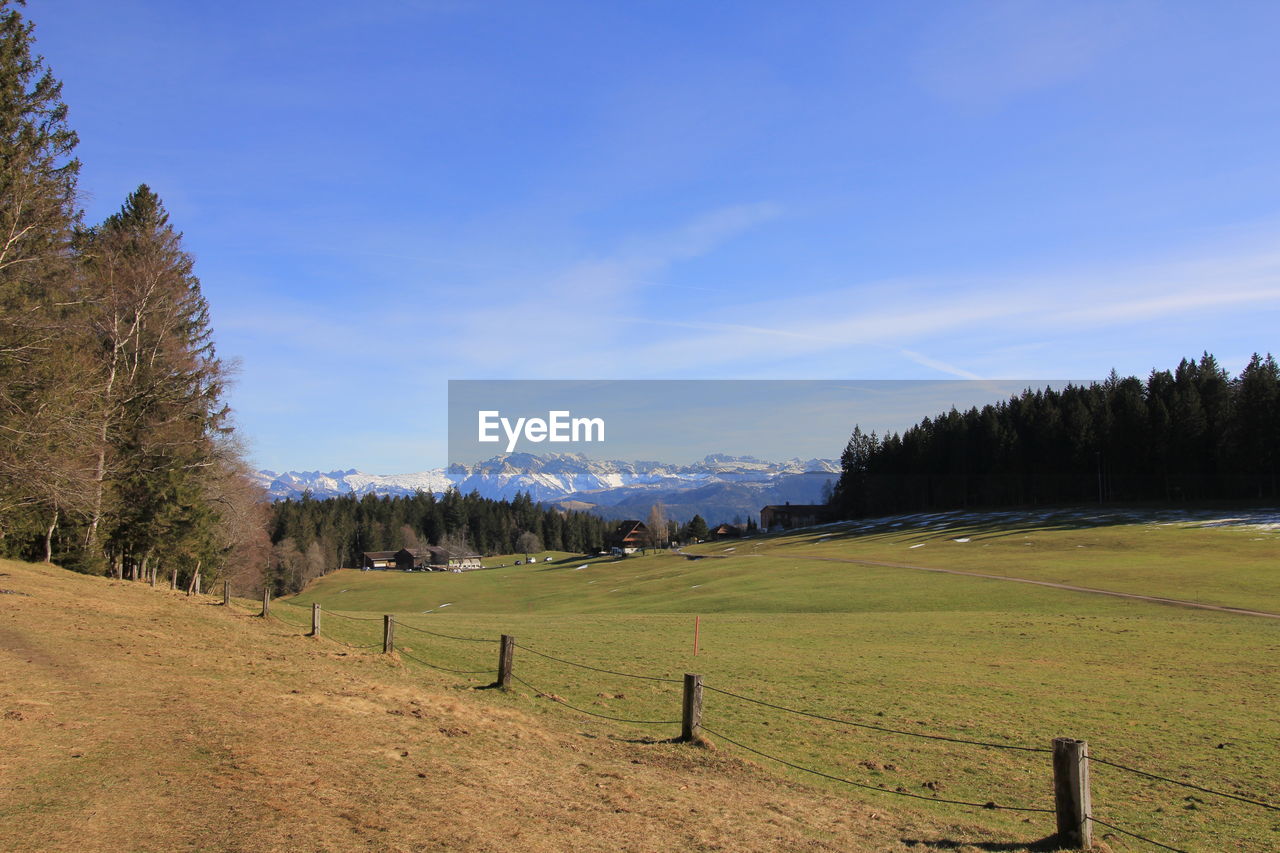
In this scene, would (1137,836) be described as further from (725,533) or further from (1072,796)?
(725,533)

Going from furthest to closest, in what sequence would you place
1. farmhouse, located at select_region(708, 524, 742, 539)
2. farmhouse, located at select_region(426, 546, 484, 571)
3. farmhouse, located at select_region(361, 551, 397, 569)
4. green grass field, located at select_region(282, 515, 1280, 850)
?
farmhouse, located at select_region(708, 524, 742, 539)
farmhouse, located at select_region(426, 546, 484, 571)
farmhouse, located at select_region(361, 551, 397, 569)
green grass field, located at select_region(282, 515, 1280, 850)

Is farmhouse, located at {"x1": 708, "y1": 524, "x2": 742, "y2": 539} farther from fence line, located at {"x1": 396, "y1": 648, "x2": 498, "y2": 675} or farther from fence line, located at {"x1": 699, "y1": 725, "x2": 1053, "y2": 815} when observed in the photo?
fence line, located at {"x1": 699, "y1": 725, "x2": 1053, "y2": 815}

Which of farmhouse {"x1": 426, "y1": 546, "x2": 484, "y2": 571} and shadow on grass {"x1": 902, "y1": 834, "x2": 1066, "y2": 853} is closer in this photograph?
shadow on grass {"x1": 902, "y1": 834, "x2": 1066, "y2": 853}

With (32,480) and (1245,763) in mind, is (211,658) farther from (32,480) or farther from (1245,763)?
(1245,763)

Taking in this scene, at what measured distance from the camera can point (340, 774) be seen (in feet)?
31.9

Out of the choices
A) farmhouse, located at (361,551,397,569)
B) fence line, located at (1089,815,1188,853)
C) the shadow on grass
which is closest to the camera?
the shadow on grass

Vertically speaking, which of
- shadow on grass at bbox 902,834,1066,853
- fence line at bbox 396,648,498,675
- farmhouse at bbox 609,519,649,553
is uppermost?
shadow on grass at bbox 902,834,1066,853

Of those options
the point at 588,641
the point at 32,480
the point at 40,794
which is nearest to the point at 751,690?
the point at 588,641

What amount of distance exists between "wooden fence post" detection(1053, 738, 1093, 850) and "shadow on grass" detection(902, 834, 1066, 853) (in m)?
0.20

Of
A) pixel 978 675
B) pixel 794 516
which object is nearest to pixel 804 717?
pixel 978 675

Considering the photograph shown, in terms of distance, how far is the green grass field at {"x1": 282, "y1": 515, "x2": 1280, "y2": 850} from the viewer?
1167cm

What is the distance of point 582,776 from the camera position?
1087 centimetres

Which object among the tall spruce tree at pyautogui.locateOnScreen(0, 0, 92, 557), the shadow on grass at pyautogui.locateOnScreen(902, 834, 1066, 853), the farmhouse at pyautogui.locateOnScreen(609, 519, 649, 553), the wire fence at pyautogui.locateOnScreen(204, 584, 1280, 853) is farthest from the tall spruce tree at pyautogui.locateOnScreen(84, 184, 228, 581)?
the farmhouse at pyautogui.locateOnScreen(609, 519, 649, 553)

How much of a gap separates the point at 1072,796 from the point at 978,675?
1328 cm
